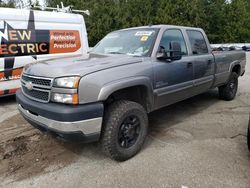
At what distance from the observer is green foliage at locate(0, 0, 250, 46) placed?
3759 centimetres

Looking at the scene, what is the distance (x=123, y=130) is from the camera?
140 inches

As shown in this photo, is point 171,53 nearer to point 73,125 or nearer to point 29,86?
point 73,125

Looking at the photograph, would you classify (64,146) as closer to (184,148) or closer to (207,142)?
(184,148)

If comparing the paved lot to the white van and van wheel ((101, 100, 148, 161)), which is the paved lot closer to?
van wheel ((101, 100, 148, 161))

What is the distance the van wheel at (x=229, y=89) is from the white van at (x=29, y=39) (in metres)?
3.86

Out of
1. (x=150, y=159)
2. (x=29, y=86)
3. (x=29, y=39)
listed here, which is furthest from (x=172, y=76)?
(x=29, y=39)

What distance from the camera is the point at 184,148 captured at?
3934 mm

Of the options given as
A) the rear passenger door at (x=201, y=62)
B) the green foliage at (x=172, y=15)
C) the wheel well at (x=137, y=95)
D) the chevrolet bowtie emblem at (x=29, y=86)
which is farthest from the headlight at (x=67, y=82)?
the green foliage at (x=172, y=15)

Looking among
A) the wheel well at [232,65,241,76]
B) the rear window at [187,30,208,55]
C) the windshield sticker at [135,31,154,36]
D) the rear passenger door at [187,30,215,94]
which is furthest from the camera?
the wheel well at [232,65,241,76]

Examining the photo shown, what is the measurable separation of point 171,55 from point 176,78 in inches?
18.3

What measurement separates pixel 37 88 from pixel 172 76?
2.11 meters

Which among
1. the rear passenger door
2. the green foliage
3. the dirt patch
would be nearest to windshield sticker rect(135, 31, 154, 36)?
the rear passenger door

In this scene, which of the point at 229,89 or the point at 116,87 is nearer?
the point at 116,87

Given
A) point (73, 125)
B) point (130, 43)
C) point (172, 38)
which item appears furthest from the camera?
point (172, 38)
